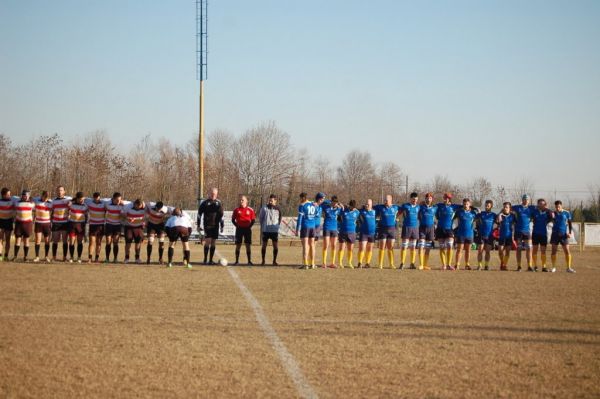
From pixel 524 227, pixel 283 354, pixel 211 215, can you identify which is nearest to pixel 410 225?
pixel 524 227

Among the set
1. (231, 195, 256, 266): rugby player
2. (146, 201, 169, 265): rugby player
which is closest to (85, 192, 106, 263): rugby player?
(146, 201, 169, 265): rugby player

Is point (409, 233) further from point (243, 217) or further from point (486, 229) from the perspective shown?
point (243, 217)

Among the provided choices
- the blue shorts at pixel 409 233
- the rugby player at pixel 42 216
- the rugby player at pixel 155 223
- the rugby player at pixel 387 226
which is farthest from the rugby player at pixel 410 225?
the rugby player at pixel 42 216

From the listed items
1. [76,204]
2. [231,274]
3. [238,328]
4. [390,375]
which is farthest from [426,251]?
[390,375]

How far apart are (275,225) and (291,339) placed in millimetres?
12773

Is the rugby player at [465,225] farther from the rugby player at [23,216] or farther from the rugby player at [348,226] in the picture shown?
the rugby player at [23,216]

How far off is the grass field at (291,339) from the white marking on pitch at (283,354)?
0.02 meters

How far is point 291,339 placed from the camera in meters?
8.84

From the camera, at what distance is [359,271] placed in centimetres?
2031

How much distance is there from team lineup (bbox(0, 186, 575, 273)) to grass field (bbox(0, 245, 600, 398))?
15.7 feet

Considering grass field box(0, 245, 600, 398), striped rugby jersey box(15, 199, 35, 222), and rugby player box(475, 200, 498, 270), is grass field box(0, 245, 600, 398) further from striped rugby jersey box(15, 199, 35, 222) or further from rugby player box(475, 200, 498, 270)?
rugby player box(475, 200, 498, 270)

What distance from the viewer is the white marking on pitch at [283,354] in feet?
20.8

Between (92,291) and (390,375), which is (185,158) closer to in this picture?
(92,291)

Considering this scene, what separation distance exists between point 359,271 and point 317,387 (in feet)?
45.9
